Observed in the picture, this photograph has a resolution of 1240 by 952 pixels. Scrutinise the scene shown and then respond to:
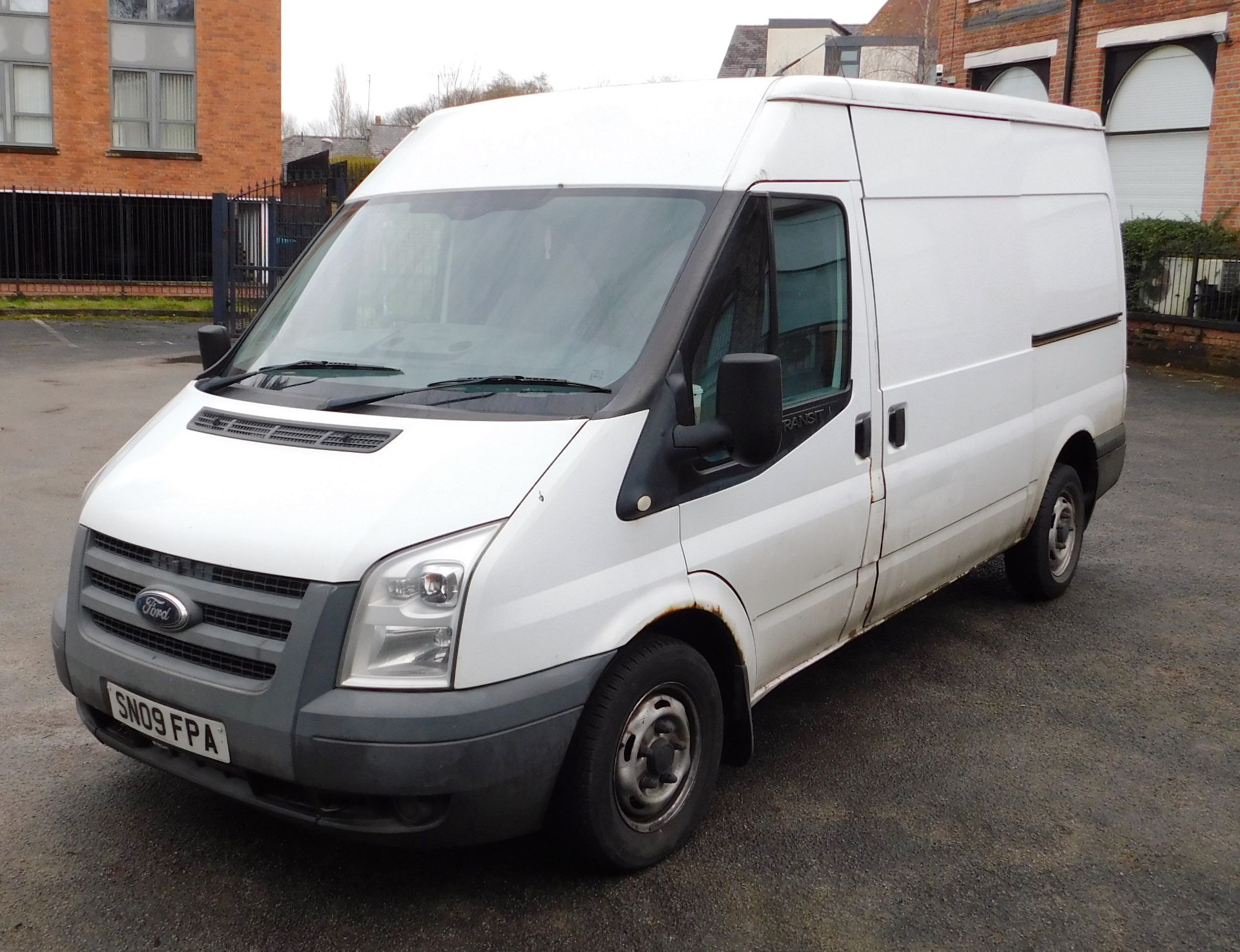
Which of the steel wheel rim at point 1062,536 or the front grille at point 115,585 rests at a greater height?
the front grille at point 115,585

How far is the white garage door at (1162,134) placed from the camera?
1886 cm

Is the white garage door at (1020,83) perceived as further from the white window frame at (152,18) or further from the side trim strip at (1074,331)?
the white window frame at (152,18)

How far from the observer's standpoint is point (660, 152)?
403 cm

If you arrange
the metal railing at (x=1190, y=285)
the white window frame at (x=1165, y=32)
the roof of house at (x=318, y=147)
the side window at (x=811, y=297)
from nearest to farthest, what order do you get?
1. the side window at (x=811, y=297)
2. the metal railing at (x=1190, y=285)
3. the white window frame at (x=1165, y=32)
4. the roof of house at (x=318, y=147)

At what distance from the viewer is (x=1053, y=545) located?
636 cm

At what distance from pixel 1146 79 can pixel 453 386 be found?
63.1ft

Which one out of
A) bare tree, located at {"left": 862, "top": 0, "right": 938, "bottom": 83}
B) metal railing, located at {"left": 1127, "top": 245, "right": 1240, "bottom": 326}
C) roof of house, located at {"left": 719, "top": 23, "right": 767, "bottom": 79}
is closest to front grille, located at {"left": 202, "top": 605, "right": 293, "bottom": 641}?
metal railing, located at {"left": 1127, "top": 245, "right": 1240, "bottom": 326}

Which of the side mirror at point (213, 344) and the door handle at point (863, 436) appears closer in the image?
the door handle at point (863, 436)

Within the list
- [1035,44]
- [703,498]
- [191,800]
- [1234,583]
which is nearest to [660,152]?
[703,498]

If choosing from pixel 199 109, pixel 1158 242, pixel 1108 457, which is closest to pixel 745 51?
pixel 199 109

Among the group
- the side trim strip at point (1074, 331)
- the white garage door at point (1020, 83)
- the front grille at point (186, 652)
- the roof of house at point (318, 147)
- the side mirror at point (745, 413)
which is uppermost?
the roof of house at point (318, 147)

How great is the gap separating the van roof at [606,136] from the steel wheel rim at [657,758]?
1.60 m

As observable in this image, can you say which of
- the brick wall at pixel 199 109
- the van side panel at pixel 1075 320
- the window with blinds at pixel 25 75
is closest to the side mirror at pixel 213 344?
the van side panel at pixel 1075 320

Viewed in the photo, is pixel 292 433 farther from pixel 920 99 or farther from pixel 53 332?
pixel 53 332
